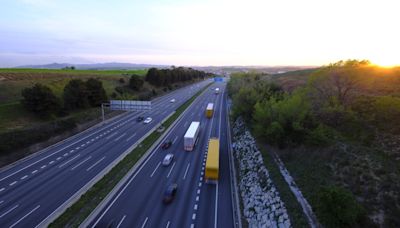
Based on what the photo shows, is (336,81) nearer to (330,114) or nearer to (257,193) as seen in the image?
(330,114)

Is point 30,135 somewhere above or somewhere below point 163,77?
below

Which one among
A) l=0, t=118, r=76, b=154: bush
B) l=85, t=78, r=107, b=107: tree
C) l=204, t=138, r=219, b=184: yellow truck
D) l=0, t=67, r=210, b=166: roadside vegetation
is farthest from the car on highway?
l=85, t=78, r=107, b=107: tree

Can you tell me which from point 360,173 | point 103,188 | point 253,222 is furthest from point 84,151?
point 360,173

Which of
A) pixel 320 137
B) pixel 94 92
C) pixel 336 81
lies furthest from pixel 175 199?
pixel 94 92

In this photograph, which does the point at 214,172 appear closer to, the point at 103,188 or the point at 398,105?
the point at 103,188

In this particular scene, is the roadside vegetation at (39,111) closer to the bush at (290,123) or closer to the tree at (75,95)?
the tree at (75,95)

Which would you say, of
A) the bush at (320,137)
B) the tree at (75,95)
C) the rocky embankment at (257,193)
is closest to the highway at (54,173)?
the tree at (75,95)
